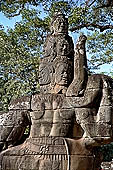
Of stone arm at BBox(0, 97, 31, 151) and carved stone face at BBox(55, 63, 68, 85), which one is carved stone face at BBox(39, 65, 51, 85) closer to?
carved stone face at BBox(55, 63, 68, 85)

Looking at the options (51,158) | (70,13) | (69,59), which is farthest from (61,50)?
(70,13)

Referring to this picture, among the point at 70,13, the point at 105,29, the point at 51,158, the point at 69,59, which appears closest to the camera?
the point at 51,158

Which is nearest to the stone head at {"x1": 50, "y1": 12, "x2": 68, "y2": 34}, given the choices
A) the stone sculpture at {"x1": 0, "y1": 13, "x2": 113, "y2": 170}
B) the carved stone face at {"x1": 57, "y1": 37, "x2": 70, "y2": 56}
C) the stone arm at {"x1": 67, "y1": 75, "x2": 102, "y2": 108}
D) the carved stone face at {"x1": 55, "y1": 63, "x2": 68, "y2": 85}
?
the carved stone face at {"x1": 57, "y1": 37, "x2": 70, "y2": 56}

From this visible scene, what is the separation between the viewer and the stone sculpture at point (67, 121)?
650cm

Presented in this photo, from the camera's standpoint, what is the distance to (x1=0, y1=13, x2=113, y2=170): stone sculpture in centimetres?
650

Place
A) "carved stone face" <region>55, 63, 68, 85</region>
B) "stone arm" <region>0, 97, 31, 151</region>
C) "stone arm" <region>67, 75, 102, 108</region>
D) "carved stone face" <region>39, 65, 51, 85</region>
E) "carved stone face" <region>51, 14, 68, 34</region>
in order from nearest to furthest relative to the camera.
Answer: "stone arm" <region>67, 75, 102, 108</region>, "stone arm" <region>0, 97, 31, 151</region>, "carved stone face" <region>55, 63, 68, 85</region>, "carved stone face" <region>39, 65, 51, 85</region>, "carved stone face" <region>51, 14, 68, 34</region>

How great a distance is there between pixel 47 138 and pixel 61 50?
6.73 ft

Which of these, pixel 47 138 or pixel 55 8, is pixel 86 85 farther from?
pixel 55 8

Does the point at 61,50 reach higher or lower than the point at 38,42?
lower

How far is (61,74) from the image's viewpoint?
7113 millimetres

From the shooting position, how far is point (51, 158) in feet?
21.4

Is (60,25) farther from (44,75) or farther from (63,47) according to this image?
(44,75)

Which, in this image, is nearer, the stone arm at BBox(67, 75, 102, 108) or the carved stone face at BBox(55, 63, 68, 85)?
the stone arm at BBox(67, 75, 102, 108)

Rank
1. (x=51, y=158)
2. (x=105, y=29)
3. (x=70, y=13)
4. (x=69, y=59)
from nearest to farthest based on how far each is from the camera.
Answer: (x=51, y=158), (x=69, y=59), (x=70, y=13), (x=105, y=29)
